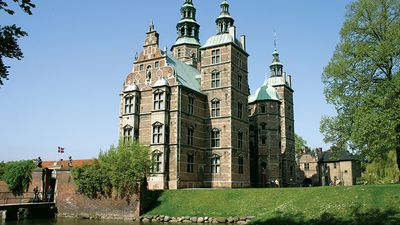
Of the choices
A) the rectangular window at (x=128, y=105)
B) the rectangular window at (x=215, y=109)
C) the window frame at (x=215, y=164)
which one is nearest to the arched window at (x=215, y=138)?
the window frame at (x=215, y=164)

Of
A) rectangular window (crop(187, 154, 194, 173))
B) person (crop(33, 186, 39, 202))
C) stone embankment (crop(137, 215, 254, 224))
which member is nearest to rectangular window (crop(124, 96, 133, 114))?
rectangular window (crop(187, 154, 194, 173))

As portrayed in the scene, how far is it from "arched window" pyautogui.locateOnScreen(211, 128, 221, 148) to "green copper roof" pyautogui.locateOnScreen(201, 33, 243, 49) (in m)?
10.1

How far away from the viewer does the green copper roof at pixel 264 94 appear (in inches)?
2165

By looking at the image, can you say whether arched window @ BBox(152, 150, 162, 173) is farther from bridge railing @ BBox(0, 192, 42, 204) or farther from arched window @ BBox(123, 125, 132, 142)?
bridge railing @ BBox(0, 192, 42, 204)

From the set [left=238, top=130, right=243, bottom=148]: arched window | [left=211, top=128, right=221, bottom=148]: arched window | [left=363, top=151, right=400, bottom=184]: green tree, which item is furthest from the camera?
[left=238, top=130, right=243, bottom=148]: arched window

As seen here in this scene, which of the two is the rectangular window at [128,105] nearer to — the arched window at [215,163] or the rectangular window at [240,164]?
the arched window at [215,163]

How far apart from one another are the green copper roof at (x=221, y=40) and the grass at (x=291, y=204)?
1827cm

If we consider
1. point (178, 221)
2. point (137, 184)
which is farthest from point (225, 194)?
point (137, 184)

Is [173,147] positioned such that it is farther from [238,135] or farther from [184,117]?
[238,135]

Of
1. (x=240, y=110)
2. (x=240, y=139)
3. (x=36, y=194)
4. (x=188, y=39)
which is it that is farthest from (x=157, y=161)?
(x=188, y=39)

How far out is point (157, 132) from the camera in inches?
1634

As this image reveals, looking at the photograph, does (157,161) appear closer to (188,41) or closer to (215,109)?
(215,109)

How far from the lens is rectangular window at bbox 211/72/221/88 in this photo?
45.9 meters

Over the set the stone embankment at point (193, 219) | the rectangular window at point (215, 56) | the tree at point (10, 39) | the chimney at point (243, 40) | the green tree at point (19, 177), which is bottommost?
the stone embankment at point (193, 219)
